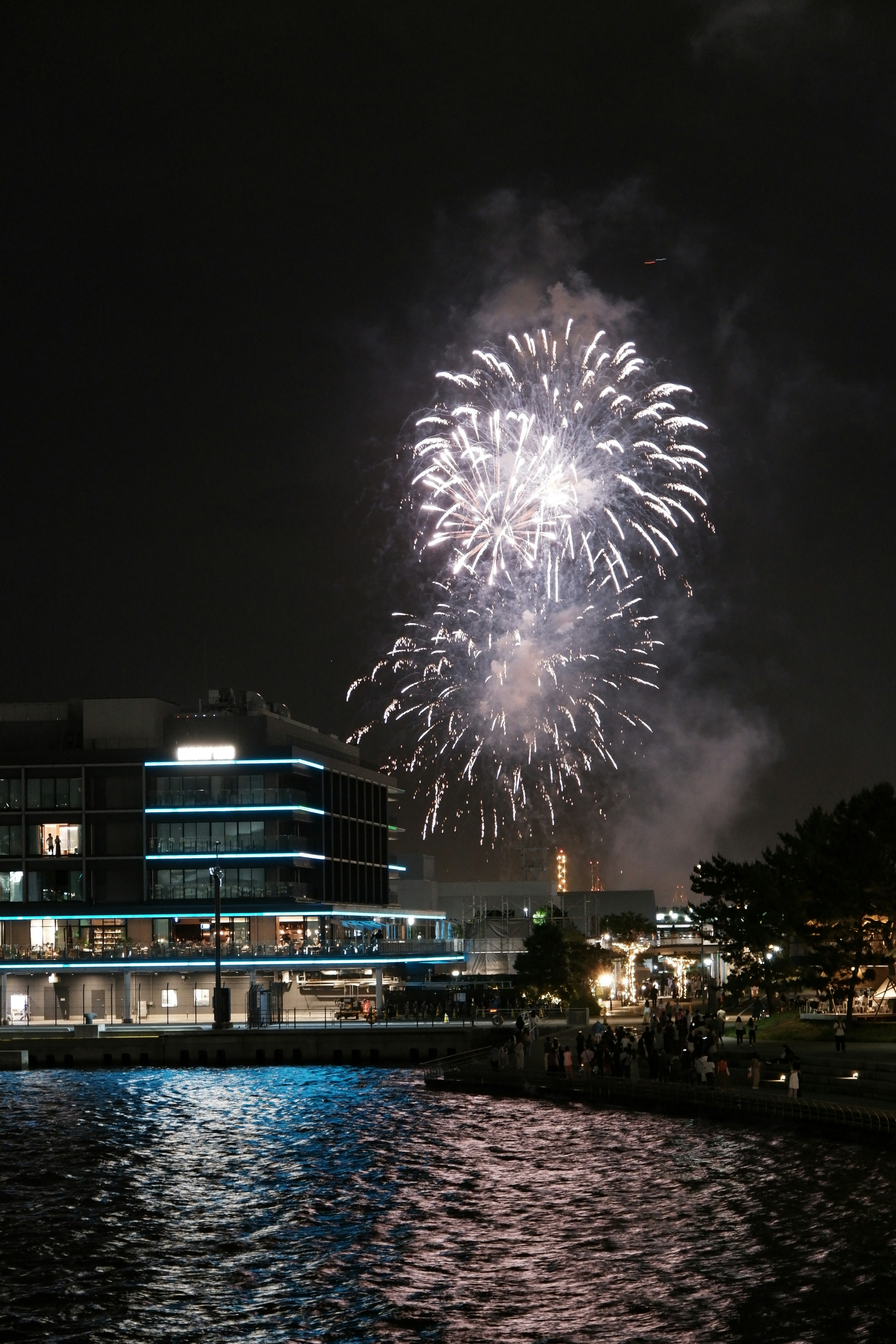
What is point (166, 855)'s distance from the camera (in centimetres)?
13150

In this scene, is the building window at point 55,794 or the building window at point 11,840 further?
the building window at point 55,794

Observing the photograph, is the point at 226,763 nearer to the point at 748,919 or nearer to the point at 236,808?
the point at 236,808

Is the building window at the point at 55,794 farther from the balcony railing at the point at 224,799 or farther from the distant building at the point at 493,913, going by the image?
the distant building at the point at 493,913

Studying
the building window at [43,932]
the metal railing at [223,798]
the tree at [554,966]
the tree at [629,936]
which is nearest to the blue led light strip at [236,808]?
the metal railing at [223,798]

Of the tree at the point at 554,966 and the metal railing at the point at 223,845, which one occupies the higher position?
the metal railing at the point at 223,845

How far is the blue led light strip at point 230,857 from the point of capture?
431 feet

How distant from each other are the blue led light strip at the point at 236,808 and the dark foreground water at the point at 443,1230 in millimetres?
64743

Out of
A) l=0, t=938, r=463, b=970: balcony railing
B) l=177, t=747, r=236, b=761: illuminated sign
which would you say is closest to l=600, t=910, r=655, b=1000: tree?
l=0, t=938, r=463, b=970: balcony railing

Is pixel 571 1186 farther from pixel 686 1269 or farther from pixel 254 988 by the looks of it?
pixel 254 988

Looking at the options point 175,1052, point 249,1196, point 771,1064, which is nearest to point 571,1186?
point 249,1196

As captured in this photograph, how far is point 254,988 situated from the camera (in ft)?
344

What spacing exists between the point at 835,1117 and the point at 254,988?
185ft

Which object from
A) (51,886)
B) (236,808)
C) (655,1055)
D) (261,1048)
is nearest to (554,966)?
(261,1048)

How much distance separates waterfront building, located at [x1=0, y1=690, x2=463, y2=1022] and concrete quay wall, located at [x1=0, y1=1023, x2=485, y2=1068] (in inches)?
945
